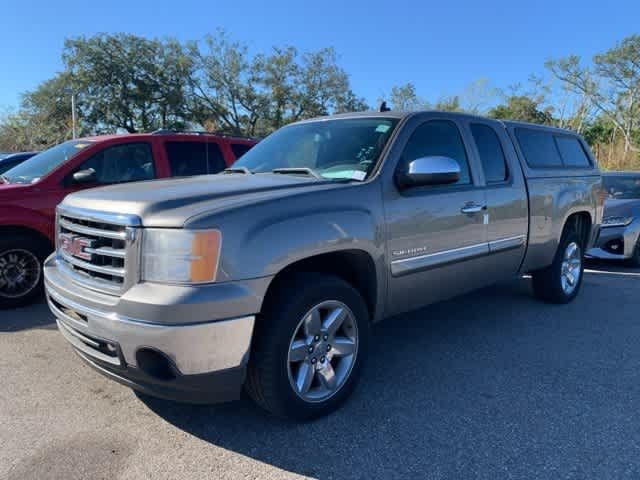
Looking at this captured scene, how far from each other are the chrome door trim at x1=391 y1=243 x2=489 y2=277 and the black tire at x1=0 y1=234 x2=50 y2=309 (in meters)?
3.79

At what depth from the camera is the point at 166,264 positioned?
2361 mm

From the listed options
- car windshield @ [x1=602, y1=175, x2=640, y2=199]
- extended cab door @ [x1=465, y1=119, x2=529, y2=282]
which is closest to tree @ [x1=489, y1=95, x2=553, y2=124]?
car windshield @ [x1=602, y1=175, x2=640, y2=199]

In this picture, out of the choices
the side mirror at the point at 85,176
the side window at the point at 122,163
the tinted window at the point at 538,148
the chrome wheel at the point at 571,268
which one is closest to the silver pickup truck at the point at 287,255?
the tinted window at the point at 538,148

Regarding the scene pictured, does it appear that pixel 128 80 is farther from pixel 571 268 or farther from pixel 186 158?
pixel 571 268

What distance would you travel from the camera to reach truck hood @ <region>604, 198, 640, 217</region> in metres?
7.68

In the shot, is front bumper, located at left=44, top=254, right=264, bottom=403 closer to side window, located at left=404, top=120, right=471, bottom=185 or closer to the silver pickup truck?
the silver pickup truck

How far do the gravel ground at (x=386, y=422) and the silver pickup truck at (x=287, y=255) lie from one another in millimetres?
296

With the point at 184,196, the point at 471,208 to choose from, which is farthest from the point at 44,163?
the point at 471,208

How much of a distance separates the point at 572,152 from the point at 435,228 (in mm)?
3158

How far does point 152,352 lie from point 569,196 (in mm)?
4535

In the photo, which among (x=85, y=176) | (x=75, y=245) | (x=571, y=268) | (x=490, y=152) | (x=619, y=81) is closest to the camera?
(x=75, y=245)

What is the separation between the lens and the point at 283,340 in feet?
8.56

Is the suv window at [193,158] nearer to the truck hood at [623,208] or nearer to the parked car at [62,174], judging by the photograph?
Answer: the parked car at [62,174]

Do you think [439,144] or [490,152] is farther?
[490,152]
